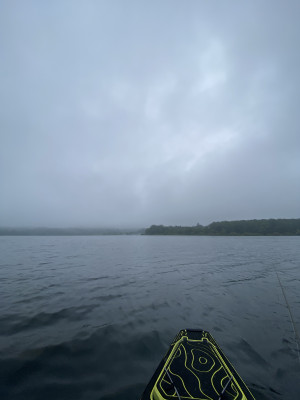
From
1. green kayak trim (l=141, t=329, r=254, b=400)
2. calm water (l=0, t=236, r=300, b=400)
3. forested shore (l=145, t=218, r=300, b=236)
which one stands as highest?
forested shore (l=145, t=218, r=300, b=236)

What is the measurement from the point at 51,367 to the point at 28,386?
2.75 feet

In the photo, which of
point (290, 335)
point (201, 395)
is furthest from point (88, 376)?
point (290, 335)

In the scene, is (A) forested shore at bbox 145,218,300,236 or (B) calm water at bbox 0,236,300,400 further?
(A) forested shore at bbox 145,218,300,236

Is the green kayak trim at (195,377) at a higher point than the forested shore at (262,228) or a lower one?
lower

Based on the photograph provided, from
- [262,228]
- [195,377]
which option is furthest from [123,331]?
[262,228]

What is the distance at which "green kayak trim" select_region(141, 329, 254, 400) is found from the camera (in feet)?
15.1

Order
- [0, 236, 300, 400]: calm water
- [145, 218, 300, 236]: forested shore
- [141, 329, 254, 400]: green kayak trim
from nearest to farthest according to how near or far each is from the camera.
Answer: [141, 329, 254, 400]: green kayak trim → [0, 236, 300, 400]: calm water → [145, 218, 300, 236]: forested shore

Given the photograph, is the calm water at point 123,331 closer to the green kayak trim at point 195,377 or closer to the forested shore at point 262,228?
the green kayak trim at point 195,377

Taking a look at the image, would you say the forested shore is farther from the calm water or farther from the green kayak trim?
the green kayak trim

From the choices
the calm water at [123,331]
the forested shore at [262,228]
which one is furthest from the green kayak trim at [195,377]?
the forested shore at [262,228]

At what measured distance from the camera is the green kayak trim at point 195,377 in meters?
4.59

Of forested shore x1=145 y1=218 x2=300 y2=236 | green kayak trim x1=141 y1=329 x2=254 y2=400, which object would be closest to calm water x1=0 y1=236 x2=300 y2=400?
green kayak trim x1=141 y1=329 x2=254 y2=400

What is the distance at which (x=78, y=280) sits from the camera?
17797mm

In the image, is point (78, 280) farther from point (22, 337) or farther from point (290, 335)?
point (290, 335)
